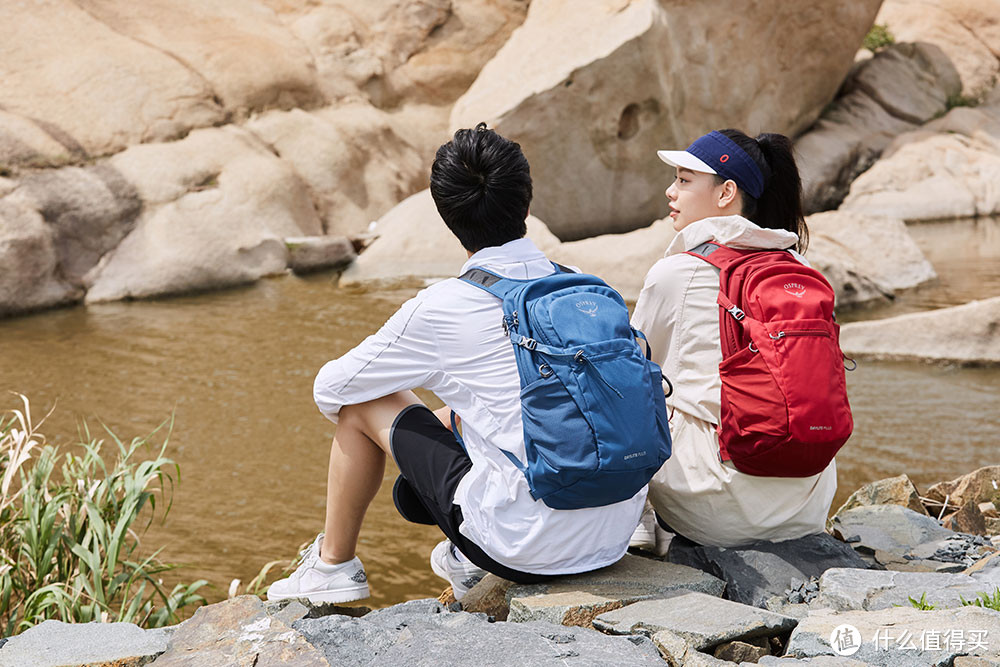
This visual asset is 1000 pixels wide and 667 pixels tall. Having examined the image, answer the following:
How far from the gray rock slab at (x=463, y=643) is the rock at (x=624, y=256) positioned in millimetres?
5734

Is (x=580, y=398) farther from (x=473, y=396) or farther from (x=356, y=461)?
(x=356, y=461)

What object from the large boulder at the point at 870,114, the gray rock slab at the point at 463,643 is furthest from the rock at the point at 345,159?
the gray rock slab at the point at 463,643

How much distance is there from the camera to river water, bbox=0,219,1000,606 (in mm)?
3754

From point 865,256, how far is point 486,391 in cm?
650

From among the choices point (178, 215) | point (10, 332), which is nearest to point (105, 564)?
point (10, 332)

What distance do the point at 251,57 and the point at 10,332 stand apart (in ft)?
14.8

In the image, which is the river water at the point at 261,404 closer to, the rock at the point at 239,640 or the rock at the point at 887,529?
the rock at the point at 887,529

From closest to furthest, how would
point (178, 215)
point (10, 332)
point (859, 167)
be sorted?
point (10, 332) < point (178, 215) < point (859, 167)

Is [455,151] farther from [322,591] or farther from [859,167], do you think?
[859,167]

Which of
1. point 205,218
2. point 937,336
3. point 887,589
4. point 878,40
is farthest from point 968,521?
point 878,40

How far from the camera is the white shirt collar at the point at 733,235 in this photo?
8.05ft

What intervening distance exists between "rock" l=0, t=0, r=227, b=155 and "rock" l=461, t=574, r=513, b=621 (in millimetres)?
7538

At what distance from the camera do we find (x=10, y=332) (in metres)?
6.94

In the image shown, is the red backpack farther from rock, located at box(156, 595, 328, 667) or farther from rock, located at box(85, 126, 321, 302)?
rock, located at box(85, 126, 321, 302)
